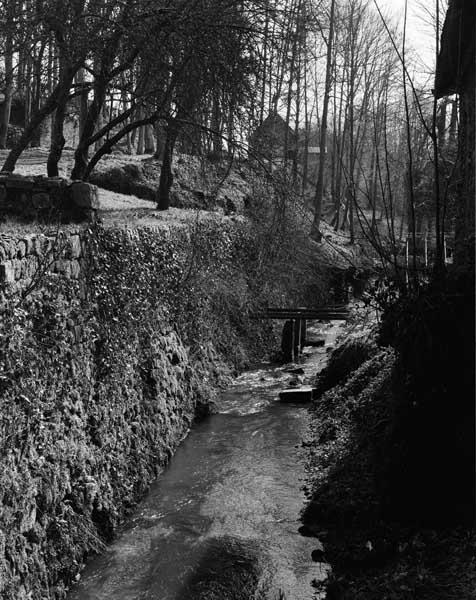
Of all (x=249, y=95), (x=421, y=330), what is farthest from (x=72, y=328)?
(x=249, y=95)

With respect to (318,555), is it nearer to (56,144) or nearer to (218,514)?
(218,514)

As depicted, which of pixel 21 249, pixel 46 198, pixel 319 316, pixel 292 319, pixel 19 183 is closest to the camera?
pixel 21 249

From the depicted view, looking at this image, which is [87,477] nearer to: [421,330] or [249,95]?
[421,330]

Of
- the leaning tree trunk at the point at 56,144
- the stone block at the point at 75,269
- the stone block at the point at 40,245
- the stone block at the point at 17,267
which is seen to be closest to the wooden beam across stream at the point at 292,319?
the leaning tree trunk at the point at 56,144

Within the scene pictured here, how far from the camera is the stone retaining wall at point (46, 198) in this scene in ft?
35.9

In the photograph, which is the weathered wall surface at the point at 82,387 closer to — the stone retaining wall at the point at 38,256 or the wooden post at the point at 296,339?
the stone retaining wall at the point at 38,256

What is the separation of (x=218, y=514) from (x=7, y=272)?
4177 millimetres

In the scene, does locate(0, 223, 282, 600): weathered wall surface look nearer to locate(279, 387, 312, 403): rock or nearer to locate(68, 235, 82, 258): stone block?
locate(68, 235, 82, 258): stone block

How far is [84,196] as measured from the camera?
11.0 metres

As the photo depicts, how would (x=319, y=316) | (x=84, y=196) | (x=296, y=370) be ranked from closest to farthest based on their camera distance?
1. (x=84, y=196)
2. (x=296, y=370)
3. (x=319, y=316)

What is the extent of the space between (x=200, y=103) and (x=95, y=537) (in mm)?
8240

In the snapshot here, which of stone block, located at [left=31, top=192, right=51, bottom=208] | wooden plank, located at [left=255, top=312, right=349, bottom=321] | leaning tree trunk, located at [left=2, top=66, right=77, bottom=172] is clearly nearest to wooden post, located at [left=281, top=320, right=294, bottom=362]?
wooden plank, located at [left=255, top=312, right=349, bottom=321]

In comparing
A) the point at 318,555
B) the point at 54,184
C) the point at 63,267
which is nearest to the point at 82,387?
the point at 63,267

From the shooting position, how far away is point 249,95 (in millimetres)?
12250
